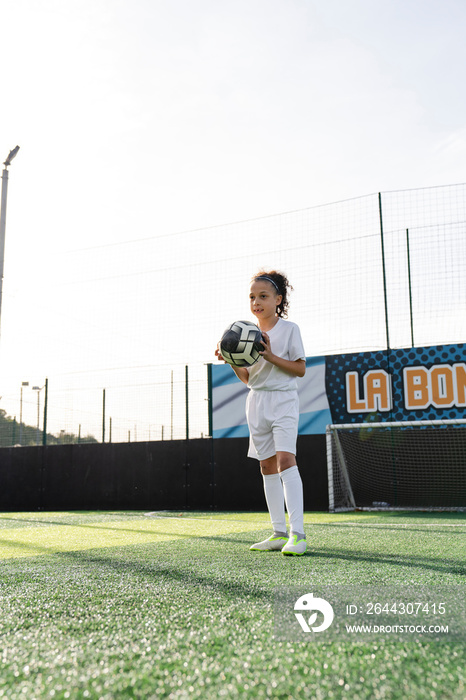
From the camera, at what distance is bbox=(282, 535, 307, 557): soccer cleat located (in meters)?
2.81

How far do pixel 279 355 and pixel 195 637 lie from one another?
224 centimetres

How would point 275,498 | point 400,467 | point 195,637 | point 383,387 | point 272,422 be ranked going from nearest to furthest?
point 195,637 → point 272,422 → point 275,498 → point 383,387 → point 400,467

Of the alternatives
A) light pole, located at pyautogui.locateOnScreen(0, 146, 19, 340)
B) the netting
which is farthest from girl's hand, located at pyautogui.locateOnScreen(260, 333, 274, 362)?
light pole, located at pyautogui.locateOnScreen(0, 146, 19, 340)

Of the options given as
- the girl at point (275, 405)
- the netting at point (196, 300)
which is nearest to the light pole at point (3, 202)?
the netting at point (196, 300)

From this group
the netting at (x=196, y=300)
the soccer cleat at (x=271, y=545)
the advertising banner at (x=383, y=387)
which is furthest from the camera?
the netting at (x=196, y=300)

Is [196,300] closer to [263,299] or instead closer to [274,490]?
[263,299]

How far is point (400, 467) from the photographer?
1095cm

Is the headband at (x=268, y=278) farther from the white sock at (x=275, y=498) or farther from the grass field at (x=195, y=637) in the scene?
the grass field at (x=195, y=637)

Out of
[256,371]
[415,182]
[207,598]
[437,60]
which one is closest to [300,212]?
[415,182]

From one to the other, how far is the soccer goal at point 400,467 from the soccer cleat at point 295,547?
758 cm

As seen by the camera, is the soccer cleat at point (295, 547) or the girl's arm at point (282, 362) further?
the girl's arm at point (282, 362)

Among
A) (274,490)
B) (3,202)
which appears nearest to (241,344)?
(274,490)

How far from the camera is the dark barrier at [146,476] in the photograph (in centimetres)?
1031

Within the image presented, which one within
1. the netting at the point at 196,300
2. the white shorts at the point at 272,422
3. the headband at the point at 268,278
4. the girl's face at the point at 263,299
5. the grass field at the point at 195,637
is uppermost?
the netting at the point at 196,300
